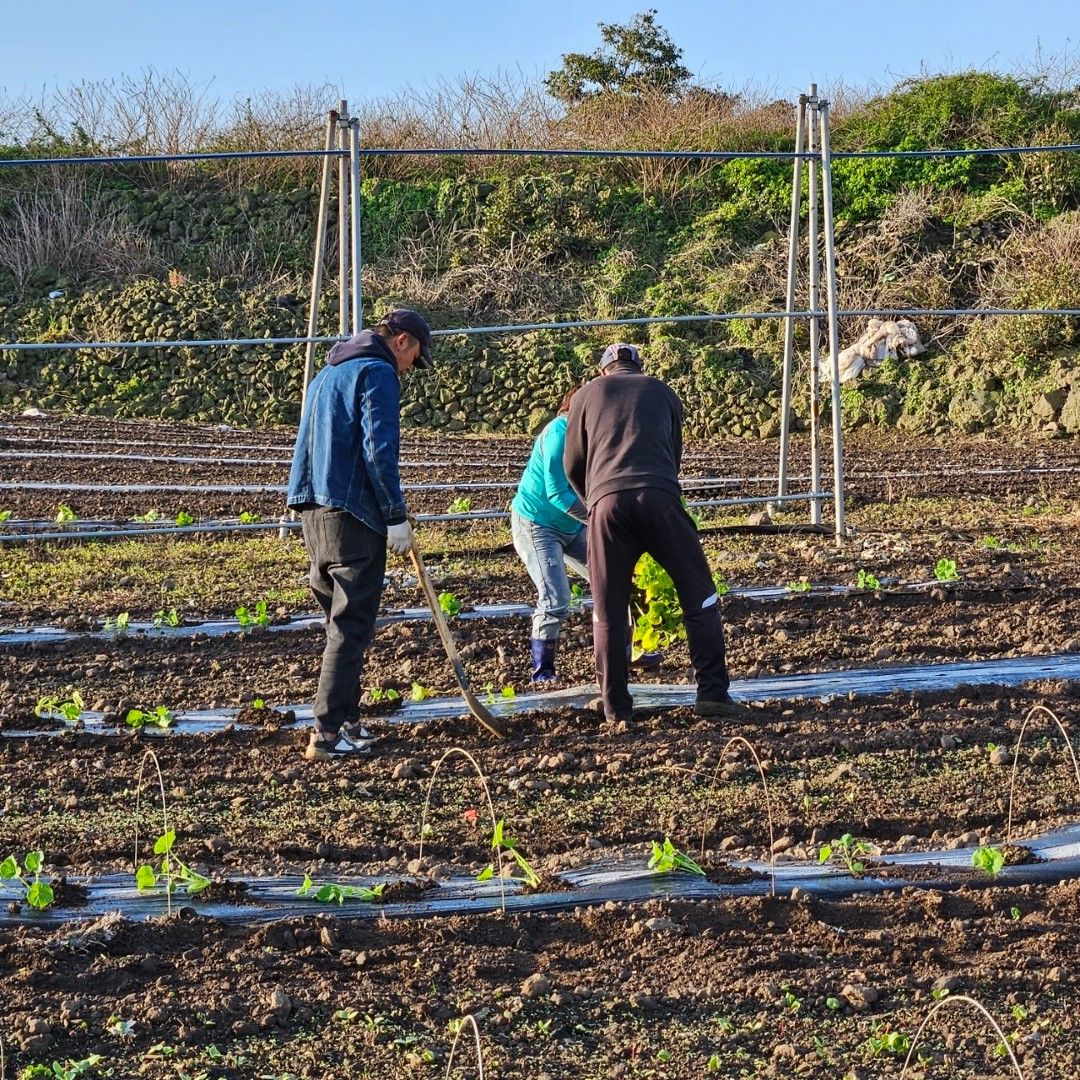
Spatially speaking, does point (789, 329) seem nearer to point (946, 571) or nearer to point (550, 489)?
point (946, 571)

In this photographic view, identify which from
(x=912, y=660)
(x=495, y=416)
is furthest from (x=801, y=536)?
(x=495, y=416)

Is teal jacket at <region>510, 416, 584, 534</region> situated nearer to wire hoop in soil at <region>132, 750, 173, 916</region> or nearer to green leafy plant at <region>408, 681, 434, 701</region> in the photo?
green leafy plant at <region>408, 681, 434, 701</region>

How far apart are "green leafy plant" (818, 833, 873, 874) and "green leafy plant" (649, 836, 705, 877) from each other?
369mm

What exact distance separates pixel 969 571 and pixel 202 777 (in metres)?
5.14

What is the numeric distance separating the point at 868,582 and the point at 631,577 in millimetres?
2728

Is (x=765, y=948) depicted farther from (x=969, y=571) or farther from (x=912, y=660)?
(x=969, y=571)

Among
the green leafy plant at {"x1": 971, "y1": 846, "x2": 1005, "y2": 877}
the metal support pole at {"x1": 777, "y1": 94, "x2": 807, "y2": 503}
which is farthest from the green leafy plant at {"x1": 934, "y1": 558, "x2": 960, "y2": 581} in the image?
the green leafy plant at {"x1": 971, "y1": 846, "x2": 1005, "y2": 877}

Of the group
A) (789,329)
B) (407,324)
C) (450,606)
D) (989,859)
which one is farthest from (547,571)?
(789,329)

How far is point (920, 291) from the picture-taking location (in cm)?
1920

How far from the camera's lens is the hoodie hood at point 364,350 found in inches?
205

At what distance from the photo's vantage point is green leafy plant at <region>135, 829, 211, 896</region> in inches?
153

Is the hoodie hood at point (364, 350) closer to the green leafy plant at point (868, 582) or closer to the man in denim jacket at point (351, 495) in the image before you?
the man in denim jacket at point (351, 495)

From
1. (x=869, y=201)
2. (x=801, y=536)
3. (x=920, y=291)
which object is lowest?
(x=801, y=536)

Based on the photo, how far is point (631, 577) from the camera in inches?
222
